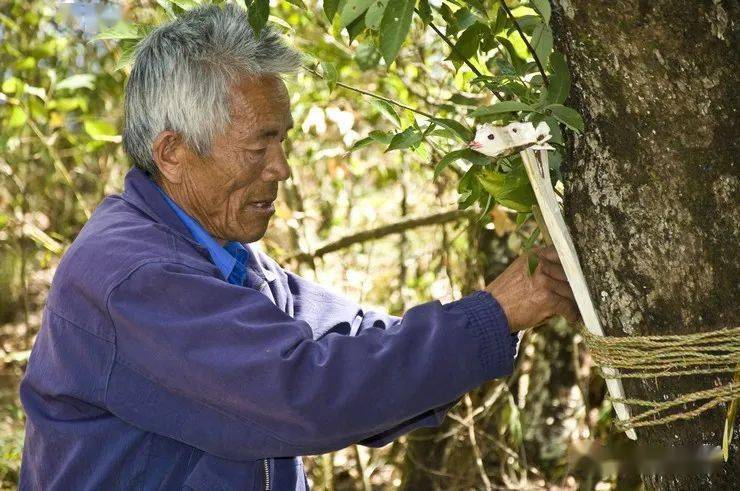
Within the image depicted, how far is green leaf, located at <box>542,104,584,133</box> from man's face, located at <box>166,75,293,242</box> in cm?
67

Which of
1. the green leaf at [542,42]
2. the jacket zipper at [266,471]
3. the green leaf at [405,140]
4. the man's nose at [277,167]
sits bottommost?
the jacket zipper at [266,471]

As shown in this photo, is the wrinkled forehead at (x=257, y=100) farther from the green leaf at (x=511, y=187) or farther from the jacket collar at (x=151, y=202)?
the green leaf at (x=511, y=187)

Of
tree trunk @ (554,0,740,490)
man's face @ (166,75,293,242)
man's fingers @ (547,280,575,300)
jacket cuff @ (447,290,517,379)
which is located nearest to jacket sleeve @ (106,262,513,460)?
jacket cuff @ (447,290,517,379)

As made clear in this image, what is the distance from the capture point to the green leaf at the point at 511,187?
1.56m

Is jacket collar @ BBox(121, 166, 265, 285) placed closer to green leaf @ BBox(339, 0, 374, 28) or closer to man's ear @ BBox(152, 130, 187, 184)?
man's ear @ BBox(152, 130, 187, 184)

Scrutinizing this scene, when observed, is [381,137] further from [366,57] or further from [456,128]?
[366,57]

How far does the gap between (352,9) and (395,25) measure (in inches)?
3.5

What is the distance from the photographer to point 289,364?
4.88 feet

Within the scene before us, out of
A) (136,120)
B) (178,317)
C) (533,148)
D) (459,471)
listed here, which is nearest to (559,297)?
(533,148)

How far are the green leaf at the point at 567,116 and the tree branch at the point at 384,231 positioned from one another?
1.82 metres

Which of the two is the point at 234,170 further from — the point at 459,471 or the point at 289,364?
the point at 459,471

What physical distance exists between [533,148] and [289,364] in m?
0.50

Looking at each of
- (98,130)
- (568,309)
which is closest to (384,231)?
(98,130)

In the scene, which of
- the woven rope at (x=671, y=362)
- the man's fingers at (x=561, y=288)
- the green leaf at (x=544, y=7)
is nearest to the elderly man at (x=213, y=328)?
the man's fingers at (x=561, y=288)
